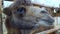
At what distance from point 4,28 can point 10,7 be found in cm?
13

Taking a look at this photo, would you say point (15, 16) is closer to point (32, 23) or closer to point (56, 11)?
point (32, 23)

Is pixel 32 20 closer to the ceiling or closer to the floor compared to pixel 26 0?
closer to the floor

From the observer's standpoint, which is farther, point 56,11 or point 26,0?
point 56,11

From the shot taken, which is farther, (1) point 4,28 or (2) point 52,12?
(2) point 52,12

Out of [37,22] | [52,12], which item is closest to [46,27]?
[37,22]

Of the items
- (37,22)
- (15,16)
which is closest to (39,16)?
(37,22)

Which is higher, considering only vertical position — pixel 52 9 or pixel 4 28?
pixel 52 9

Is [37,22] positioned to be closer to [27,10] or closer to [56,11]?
[27,10]

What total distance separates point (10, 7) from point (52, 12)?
336 mm

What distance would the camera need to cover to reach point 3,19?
2.53 ft

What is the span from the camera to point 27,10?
778 millimetres

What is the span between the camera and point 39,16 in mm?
799

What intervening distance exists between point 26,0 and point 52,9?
0.27 metres

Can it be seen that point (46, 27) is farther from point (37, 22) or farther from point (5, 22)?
point (5, 22)
